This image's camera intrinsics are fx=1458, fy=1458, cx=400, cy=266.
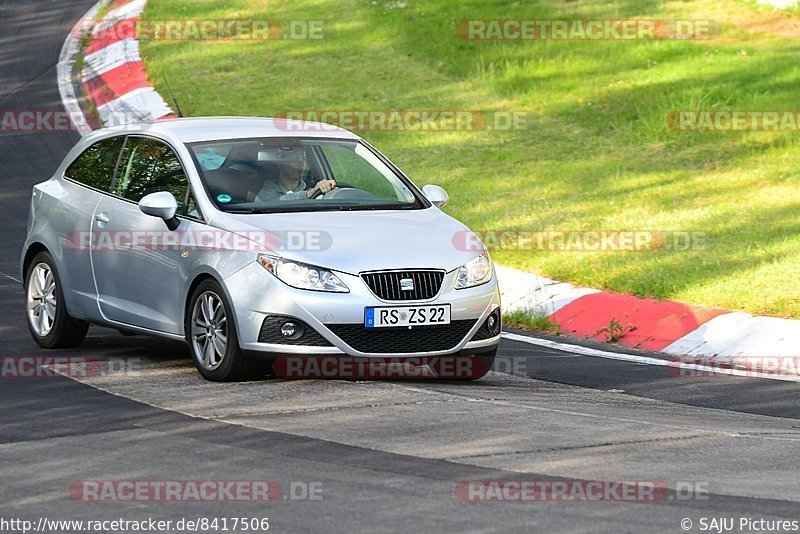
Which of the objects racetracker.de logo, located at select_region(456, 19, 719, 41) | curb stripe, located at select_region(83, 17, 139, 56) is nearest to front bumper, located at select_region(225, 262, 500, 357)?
racetracker.de logo, located at select_region(456, 19, 719, 41)

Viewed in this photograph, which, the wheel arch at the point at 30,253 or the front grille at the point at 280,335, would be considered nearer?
the front grille at the point at 280,335

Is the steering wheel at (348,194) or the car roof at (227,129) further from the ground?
the car roof at (227,129)

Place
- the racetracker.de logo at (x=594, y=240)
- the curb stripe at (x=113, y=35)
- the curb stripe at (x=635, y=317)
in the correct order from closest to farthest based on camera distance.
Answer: the curb stripe at (x=635, y=317) < the racetracker.de logo at (x=594, y=240) < the curb stripe at (x=113, y=35)

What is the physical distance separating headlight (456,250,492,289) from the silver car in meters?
0.01

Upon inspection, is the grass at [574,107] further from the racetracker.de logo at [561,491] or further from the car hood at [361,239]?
the racetracker.de logo at [561,491]

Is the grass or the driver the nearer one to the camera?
the driver

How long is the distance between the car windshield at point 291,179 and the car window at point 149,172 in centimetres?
19

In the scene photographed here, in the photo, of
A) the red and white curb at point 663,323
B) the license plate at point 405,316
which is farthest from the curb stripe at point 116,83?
the license plate at point 405,316

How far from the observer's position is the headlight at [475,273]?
9359 millimetres

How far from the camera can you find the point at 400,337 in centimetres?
910

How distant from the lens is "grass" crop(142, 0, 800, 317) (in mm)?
13977

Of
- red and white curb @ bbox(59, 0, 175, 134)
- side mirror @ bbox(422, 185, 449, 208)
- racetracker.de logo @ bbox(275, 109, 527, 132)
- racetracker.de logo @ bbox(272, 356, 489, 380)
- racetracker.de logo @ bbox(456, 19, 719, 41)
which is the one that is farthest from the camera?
racetracker.de logo @ bbox(456, 19, 719, 41)

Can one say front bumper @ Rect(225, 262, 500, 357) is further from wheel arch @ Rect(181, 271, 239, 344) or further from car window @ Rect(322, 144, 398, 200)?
car window @ Rect(322, 144, 398, 200)

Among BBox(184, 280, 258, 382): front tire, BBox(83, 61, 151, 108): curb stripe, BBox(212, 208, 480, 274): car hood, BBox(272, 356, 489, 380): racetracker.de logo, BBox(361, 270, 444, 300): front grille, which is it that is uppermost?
BBox(83, 61, 151, 108): curb stripe
